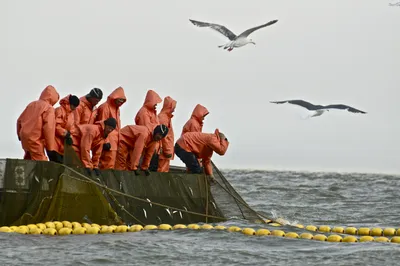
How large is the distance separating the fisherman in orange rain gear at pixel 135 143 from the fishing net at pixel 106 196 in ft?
1.05

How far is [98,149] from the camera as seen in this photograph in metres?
22.9

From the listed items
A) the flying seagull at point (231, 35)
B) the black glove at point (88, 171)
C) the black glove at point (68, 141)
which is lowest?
the black glove at point (88, 171)

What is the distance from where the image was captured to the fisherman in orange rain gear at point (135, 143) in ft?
78.0

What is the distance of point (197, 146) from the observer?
26078mm

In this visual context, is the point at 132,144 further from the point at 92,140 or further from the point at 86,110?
the point at 92,140

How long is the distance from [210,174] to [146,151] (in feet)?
8.90

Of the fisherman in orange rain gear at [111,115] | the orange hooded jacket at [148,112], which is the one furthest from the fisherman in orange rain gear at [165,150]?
the fisherman in orange rain gear at [111,115]

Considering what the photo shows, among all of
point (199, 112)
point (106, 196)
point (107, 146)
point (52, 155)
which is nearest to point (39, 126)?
point (52, 155)

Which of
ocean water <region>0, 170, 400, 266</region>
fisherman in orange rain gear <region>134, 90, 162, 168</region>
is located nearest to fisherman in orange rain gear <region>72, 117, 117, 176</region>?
ocean water <region>0, 170, 400, 266</region>

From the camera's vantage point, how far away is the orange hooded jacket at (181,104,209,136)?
2733 cm

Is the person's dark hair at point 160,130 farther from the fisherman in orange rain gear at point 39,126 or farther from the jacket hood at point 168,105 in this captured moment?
the jacket hood at point 168,105

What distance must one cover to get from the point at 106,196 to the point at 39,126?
2.00m

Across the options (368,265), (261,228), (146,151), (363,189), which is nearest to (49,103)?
(146,151)

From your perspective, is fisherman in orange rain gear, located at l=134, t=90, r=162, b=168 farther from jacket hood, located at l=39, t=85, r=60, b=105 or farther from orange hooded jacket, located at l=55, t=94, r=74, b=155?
jacket hood, located at l=39, t=85, r=60, b=105
